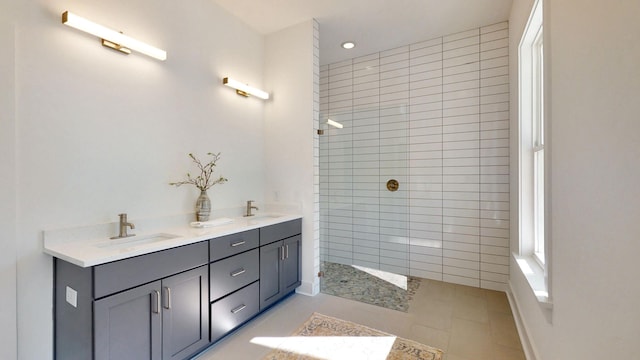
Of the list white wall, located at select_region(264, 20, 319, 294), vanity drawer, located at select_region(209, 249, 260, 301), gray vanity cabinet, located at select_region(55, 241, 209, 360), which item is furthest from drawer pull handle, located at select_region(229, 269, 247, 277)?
white wall, located at select_region(264, 20, 319, 294)

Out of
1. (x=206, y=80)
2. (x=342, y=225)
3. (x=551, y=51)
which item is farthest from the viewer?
(x=342, y=225)

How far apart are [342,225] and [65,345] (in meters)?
2.57

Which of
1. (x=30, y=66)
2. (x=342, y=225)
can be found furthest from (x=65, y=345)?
(x=342, y=225)

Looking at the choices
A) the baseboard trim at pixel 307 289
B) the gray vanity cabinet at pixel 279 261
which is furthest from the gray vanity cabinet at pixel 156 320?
the baseboard trim at pixel 307 289

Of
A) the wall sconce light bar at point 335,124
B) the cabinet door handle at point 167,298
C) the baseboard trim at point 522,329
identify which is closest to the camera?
the cabinet door handle at point 167,298

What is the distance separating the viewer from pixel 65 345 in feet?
4.86

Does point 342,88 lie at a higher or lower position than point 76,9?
higher

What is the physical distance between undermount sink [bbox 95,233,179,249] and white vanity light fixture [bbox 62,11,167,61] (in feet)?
4.26

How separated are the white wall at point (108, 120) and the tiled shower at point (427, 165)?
129cm

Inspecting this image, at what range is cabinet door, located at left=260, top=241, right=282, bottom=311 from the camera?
7.73 feet

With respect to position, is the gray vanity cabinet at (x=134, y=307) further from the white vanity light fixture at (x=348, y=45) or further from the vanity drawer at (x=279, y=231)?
the white vanity light fixture at (x=348, y=45)

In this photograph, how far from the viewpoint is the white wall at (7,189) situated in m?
1.39

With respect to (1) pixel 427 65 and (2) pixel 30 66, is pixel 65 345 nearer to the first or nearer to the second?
(2) pixel 30 66

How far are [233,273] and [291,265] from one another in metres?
0.77
